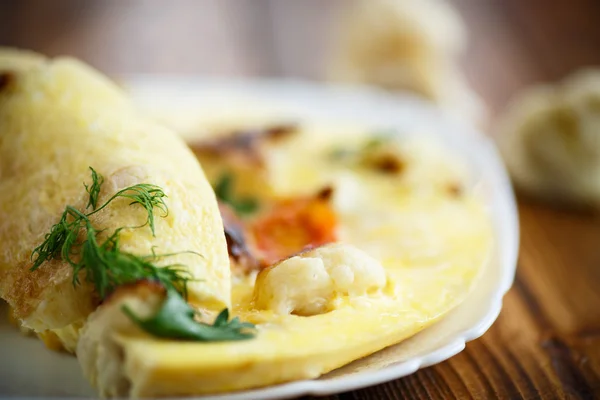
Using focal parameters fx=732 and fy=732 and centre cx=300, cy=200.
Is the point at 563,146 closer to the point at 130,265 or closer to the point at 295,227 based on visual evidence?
the point at 295,227

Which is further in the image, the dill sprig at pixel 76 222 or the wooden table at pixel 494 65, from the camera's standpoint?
the wooden table at pixel 494 65

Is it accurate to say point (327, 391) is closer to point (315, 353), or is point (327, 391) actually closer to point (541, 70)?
point (315, 353)

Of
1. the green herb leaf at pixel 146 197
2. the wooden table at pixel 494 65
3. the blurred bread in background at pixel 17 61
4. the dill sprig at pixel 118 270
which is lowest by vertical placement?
the wooden table at pixel 494 65

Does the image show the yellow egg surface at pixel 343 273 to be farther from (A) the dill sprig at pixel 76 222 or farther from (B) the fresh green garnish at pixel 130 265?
(A) the dill sprig at pixel 76 222

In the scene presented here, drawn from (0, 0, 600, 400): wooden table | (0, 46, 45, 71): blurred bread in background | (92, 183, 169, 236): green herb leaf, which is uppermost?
(0, 46, 45, 71): blurred bread in background

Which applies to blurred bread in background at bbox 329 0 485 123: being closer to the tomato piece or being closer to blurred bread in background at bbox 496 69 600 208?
blurred bread in background at bbox 496 69 600 208

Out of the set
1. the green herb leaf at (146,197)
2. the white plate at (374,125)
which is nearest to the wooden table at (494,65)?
the white plate at (374,125)

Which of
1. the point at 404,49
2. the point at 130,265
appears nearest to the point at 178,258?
the point at 130,265

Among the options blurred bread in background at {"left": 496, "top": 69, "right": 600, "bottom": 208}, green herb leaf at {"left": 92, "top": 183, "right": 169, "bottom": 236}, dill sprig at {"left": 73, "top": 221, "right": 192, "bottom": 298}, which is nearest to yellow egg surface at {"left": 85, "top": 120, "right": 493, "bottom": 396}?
dill sprig at {"left": 73, "top": 221, "right": 192, "bottom": 298}
